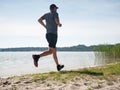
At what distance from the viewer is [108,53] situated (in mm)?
19562

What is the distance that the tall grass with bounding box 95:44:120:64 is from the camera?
19.2 meters

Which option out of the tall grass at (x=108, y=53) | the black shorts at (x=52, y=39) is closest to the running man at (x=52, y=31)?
the black shorts at (x=52, y=39)

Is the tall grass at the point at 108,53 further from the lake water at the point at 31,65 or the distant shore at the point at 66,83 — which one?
the distant shore at the point at 66,83

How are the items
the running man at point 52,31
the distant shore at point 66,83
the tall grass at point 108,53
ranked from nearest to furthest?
the distant shore at point 66,83
the running man at point 52,31
the tall grass at point 108,53

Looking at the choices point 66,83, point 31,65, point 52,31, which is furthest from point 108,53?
point 66,83

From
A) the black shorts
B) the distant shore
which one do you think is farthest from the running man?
the distant shore

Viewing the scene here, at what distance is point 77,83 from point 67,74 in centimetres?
132

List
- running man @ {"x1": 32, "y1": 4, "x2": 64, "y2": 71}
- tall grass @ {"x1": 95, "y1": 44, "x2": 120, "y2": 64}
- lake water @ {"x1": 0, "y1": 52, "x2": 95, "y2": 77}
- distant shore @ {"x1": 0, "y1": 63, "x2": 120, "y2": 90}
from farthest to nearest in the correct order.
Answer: tall grass @ {"x1": 95, "y1": 44, "x2": 120, "y2": 64}, lake water @ {"x1": 0, "y1": 52, "x2": 95, "y2": 77}, running man @ {"x1": 32, "y1": 4, "x2": 64, "y2": 71}, distant shore @ {"x1": 0, "y1": 63, "x2": 120, "y2": 90}

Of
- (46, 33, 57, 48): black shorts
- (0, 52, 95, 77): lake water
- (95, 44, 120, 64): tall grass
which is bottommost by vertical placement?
(0, 52, 95, 77): lake water

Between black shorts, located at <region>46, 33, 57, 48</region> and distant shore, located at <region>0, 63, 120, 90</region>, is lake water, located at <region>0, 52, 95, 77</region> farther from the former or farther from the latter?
distant shore, located at <region>0, 63, 120, 90</region>

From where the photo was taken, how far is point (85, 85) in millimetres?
7062

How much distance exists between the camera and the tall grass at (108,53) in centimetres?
1923

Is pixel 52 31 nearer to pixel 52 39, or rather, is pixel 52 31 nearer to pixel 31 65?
pixel 52 39

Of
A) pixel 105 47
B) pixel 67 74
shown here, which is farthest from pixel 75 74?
pixel 105 47
